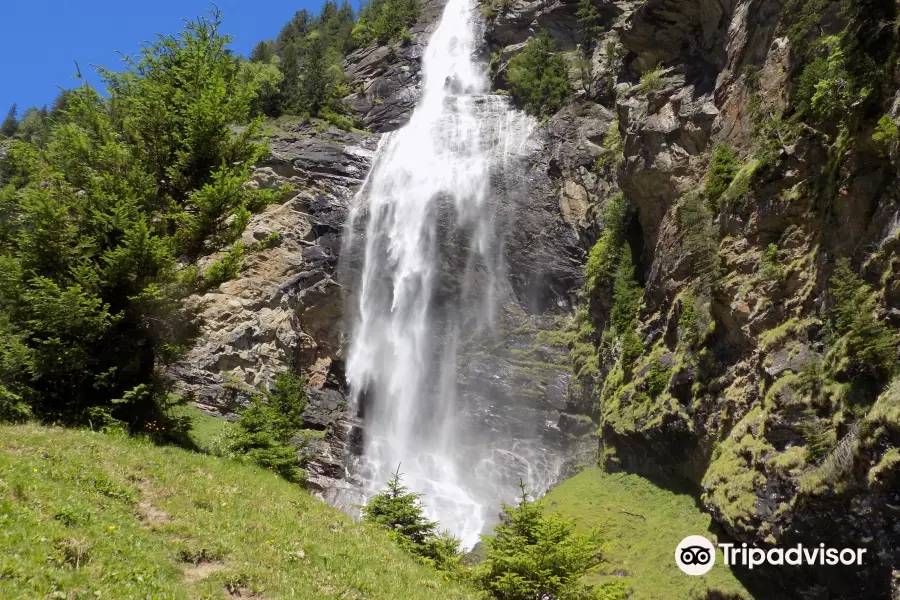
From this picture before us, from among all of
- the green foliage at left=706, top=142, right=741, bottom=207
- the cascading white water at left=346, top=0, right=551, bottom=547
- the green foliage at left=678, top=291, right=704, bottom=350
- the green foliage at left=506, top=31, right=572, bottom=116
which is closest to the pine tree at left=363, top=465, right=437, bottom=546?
the green foliage at left=678, top=291, right=704, bottom=350

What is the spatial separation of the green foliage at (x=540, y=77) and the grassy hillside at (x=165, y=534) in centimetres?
3497

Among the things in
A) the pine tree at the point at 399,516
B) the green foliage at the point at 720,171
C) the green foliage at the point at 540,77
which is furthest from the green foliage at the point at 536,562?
the green foliage at the point at 540,77

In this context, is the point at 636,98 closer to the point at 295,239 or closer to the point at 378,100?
the point at 295,239

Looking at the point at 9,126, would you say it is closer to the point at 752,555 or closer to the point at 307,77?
the point at 307,77

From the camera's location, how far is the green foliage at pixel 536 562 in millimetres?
10453

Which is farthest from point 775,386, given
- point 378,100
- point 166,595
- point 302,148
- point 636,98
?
point 378,100

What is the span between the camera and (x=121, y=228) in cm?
1161

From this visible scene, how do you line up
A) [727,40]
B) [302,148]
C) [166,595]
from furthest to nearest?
[302,148] < [727,40] < [166,595]

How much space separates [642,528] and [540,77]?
3148 cm

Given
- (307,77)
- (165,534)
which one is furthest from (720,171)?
(307,77)

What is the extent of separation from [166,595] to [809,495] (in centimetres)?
1167

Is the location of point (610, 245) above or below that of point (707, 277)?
above

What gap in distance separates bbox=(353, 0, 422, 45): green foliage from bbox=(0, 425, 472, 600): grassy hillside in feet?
178

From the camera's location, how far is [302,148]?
131 ft
